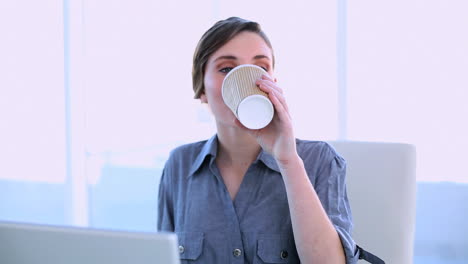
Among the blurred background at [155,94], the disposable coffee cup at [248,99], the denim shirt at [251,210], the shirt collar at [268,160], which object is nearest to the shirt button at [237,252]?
the denim shirt at [251,210]

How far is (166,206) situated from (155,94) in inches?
78.1

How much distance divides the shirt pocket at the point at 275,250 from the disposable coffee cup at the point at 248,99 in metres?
0.29

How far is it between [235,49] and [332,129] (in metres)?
1.80

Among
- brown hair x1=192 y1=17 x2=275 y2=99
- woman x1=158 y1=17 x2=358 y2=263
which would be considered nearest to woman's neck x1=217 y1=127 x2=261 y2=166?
woman x1=158 y1=17 x2=358 y2=263

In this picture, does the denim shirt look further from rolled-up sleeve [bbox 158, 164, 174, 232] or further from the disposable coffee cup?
the disposable coffee cup

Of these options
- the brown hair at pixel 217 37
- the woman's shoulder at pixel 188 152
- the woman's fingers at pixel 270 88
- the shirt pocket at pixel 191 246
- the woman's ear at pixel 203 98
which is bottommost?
the shirt pocket at pixel 191 246

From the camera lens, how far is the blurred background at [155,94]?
2664 mm

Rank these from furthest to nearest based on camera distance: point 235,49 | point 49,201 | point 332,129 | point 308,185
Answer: point 49,201, point 332,129, point 235,49, point 308,185

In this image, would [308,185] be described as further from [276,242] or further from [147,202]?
[147,202]

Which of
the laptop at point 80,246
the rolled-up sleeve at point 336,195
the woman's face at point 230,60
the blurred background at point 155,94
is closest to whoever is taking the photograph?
the laptop at point 80,246

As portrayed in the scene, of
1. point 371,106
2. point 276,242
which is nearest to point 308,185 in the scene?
point 276,242

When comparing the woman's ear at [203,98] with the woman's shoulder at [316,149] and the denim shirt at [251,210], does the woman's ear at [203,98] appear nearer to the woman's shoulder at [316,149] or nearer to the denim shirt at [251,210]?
the denim shirt at [251,210]

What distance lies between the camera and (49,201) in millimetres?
3336

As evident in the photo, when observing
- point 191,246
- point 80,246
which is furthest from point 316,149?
point 80,246
